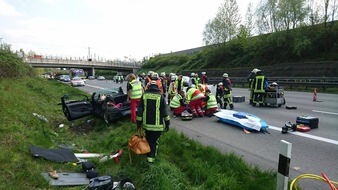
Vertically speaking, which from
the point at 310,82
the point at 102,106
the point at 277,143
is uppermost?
the point at 310,82

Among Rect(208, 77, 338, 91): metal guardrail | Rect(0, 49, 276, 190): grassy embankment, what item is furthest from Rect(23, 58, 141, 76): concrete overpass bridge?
Rect(0, 49, 276, 190): grassy embankment

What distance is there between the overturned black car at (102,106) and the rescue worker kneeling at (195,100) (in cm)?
261

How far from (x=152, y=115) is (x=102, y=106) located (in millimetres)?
4977

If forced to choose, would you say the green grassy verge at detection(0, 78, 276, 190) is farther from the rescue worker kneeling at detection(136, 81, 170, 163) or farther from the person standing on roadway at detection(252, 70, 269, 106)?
the person standing on roadway at detection(252, 70, 269, 106)

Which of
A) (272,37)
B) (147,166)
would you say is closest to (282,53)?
(272,37)

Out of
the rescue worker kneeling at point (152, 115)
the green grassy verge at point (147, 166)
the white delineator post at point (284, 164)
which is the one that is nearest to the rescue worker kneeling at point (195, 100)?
the green grassy verge at point (147, 166)

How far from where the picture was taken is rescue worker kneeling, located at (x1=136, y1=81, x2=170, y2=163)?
458 centimetres

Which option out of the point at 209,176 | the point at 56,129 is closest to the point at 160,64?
the point at 56,129

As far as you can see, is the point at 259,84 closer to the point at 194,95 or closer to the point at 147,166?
the point at 194,95

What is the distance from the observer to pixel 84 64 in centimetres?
7288

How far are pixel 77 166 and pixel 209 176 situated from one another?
263cm

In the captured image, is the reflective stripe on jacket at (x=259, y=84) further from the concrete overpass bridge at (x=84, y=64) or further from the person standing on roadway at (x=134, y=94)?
the concrete overpass bridge at (x=84, y=64)

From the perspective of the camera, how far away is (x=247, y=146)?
5922 millimetres

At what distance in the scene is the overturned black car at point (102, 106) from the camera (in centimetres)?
847
